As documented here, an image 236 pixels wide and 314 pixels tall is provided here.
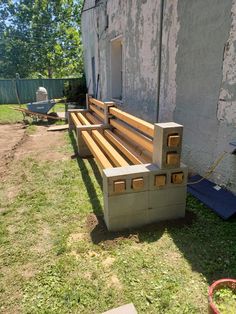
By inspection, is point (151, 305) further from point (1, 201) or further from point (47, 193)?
point (1, 201)

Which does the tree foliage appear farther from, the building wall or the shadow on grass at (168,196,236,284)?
the shadow on grass at (168,196,236,284)

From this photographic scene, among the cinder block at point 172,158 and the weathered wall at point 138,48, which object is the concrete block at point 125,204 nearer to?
the cinder block at point 172,158

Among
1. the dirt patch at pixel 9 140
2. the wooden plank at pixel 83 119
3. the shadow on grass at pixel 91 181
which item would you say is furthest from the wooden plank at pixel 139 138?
the dirt patch at pixel 9 140

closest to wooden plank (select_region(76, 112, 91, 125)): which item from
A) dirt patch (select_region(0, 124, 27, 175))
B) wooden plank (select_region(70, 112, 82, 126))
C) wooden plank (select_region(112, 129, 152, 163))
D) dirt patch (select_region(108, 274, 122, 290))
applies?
wooden plank (select_region(70, 112, 82, 126))

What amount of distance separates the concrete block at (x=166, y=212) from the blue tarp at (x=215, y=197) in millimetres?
432

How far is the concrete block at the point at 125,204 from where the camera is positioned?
2447 mm

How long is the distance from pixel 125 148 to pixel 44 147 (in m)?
2.95

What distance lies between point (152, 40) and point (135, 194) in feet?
10.4

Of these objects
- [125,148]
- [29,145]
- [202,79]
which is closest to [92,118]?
[29,145]

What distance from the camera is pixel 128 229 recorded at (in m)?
2.58

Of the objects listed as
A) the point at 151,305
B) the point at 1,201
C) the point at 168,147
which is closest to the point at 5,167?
the point at 1,201

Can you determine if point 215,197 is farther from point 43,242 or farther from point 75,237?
point 43,242

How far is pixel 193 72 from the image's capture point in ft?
11.1

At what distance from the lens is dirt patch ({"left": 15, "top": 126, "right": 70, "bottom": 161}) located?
514 centimetres
